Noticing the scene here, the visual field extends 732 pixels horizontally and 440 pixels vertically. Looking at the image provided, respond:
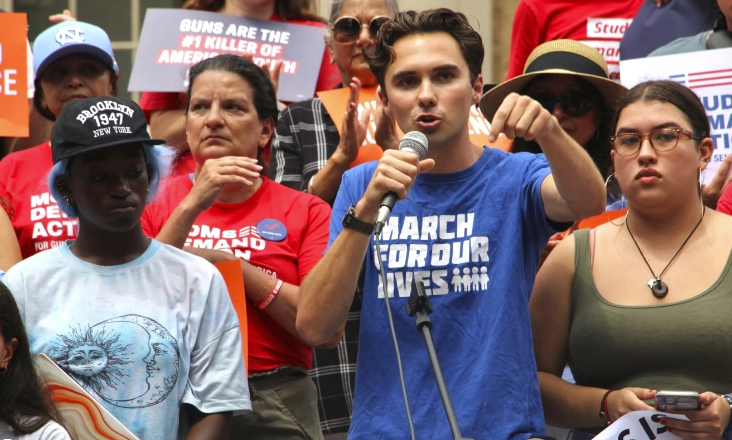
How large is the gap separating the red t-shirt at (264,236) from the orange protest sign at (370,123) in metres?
0.65

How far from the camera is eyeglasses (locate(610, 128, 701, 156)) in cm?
401

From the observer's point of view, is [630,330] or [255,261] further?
[255,261]

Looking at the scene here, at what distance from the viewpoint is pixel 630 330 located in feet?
12.6

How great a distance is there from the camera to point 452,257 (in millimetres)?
3676

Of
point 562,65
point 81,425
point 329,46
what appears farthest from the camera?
point 329,46

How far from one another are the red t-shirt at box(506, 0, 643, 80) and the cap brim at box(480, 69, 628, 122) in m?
0.86

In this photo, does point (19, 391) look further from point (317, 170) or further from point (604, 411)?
point (317, 170)

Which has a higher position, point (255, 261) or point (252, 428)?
point (255, 261)

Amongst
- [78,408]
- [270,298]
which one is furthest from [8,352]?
[270,298]

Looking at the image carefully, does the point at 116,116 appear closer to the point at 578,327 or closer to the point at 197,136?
the point at 197,136

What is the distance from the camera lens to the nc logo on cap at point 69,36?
530cm

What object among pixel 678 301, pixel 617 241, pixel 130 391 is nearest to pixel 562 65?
pixel 617 241

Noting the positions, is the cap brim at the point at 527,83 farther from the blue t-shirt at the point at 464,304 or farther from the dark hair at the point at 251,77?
the blue t-shirt at the point at 464,304

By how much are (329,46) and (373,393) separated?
277cm
